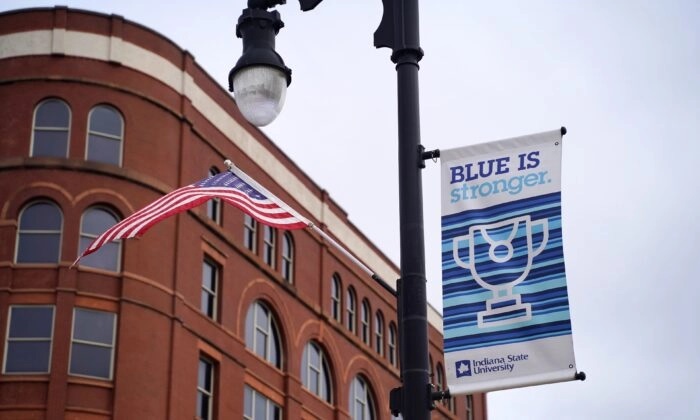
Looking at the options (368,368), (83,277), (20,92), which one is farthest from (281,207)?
(368,368)

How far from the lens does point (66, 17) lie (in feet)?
141

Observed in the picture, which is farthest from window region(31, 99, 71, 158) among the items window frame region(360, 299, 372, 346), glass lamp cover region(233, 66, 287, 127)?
glass lamp cover region(233, 66, 287, 127)

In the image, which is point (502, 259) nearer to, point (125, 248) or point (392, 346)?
point (125, 248)

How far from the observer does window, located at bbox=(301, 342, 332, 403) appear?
5106 centimetres

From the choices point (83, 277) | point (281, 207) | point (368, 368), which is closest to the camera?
point (281, 207)

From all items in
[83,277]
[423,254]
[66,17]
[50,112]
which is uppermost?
[66,17]

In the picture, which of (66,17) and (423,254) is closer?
(423,254)

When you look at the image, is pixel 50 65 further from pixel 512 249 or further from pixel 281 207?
pixel 512 249

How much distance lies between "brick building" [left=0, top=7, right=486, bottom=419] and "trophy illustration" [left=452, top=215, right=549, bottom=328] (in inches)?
1129

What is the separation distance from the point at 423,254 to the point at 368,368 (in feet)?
151

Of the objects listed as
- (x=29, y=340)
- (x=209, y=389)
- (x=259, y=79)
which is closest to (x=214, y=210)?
(x=209, y=389)

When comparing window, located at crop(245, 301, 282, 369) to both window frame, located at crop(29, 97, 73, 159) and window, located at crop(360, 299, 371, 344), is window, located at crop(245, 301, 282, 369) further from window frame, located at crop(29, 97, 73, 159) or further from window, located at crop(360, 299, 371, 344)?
window frame, located at crop(29, 97, 73, 159)

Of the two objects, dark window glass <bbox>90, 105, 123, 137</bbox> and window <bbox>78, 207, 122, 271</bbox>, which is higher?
dark window glass <bbox>90, 105, 123, 137</bbox>

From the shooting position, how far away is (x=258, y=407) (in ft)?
154
